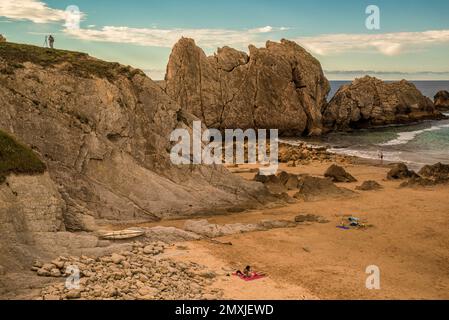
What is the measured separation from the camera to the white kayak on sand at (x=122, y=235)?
23656 mm

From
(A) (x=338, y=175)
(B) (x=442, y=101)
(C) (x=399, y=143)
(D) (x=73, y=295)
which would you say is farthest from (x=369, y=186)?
(B) (x=442, y=101)

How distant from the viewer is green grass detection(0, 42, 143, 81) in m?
31.9

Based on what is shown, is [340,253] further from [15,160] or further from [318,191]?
[15,160]

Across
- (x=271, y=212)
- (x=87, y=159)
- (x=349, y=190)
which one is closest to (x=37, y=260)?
(x=87, y=159)

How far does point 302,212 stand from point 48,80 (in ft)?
66.4

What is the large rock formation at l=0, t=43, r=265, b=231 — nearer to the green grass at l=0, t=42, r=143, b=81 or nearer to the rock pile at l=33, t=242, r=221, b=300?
the green grass at l=0, t=42, r=143, b=81

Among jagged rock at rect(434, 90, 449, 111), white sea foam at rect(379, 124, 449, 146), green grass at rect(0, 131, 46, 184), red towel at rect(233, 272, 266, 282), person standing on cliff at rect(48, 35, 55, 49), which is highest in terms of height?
person standing on cliff at rect(48, 35, 55, 49)

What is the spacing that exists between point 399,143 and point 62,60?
58956 mm

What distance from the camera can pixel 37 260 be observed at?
19297mm

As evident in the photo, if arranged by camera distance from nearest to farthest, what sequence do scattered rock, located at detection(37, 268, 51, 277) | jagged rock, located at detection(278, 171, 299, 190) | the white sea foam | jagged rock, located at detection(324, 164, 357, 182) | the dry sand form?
scattered rock, located at detection(37, 268, 51, 277), the dry sand, jagged rock, located at detection(278, 171, 299, 190), jagged rock, located at detection(324, 164, 357, 182), the white sea foam

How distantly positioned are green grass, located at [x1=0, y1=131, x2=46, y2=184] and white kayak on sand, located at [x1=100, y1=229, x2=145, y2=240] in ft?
15.0

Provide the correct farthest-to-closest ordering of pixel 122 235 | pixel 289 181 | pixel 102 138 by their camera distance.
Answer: pixel 289 181 < pixel 102 138 < pixel 122 235

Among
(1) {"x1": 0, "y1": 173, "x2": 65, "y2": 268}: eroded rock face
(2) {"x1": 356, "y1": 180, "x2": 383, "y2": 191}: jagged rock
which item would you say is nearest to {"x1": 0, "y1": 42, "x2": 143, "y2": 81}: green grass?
(1) {"x1": 0, "y1": 173, "x2": 65, "y2": 268}: eroded rock face

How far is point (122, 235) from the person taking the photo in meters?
24.0
